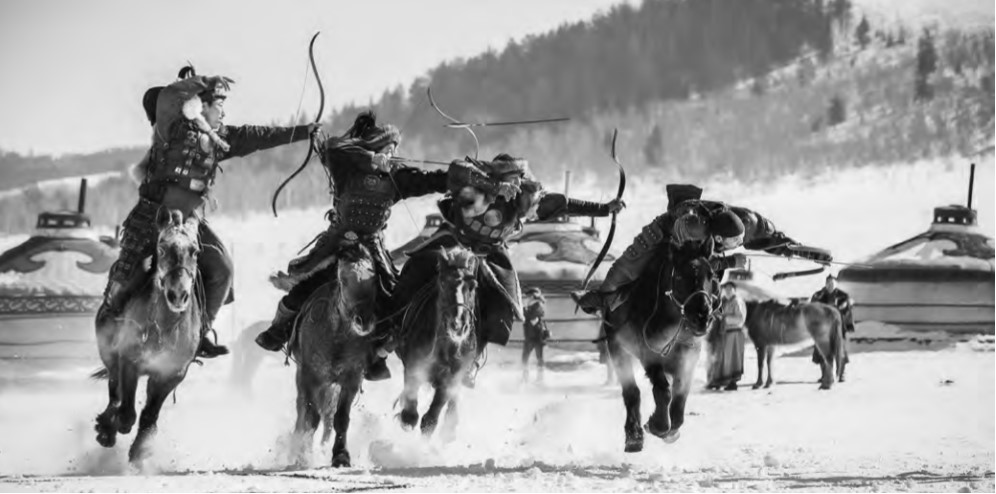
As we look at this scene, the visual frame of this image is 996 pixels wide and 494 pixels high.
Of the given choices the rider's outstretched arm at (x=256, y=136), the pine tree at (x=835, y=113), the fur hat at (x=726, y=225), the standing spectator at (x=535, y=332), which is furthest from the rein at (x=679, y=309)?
the pine tree at (x=835, y=113)

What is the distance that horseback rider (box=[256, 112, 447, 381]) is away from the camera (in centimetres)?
1247

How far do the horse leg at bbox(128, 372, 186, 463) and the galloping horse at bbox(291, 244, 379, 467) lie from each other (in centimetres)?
92

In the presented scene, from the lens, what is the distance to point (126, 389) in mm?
11594

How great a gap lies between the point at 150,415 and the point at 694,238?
3.88 metres

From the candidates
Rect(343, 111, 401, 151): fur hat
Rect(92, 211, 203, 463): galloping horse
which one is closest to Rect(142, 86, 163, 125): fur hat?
Rect(92, 211, 203, 463): galloping horse

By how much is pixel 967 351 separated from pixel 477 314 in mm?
18610

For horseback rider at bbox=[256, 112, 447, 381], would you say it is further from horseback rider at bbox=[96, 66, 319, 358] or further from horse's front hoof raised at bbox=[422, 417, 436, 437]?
horse's front hoof raised at bbox=[422, 417, 436, 437]

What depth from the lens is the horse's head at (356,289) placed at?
11812mm

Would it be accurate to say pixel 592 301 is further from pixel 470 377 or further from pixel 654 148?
pixel 654 148

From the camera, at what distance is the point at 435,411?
12188 millimetres

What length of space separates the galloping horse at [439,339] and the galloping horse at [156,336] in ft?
4.93

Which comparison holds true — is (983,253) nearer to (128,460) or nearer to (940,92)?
(940,92)

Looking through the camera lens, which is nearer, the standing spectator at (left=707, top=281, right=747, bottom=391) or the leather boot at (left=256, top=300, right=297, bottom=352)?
the leather boot at (left=256, top=300, right=297, bottom=352)

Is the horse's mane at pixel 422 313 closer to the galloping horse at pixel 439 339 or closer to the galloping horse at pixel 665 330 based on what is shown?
the galloping horse at pixel 439 339
